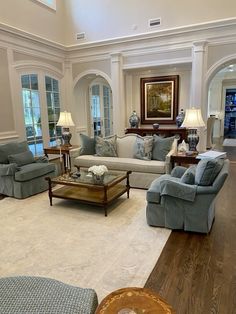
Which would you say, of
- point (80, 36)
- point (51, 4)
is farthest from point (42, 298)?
point (51, 4)

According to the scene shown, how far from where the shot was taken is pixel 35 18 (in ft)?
20.2

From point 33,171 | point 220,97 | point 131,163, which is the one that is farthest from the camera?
point 220,97

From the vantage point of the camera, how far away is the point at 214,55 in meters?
5.86

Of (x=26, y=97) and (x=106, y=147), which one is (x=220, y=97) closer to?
(x=106, y=147)

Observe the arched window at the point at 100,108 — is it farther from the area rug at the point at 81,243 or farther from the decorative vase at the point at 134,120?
the area rug at the point at 81,243

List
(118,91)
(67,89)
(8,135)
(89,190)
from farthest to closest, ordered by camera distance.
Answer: (67,89) < (118,91) < (8,135) < (89,190)

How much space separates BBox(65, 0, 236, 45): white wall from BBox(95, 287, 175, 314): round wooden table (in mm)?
6335

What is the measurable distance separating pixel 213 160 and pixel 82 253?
1802mm

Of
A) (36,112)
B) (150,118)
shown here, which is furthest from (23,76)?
(150,118)

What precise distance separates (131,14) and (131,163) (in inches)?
173

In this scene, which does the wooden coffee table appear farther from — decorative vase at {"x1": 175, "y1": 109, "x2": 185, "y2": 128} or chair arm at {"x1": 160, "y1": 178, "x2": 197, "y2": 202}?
decorative vase at {"x1": 175, "y1": 109, "x2": 185, "y2": 128}

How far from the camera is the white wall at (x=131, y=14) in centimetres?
574

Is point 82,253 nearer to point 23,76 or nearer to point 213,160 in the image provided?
point 213,160

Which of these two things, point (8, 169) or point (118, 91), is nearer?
point (8, 169)
